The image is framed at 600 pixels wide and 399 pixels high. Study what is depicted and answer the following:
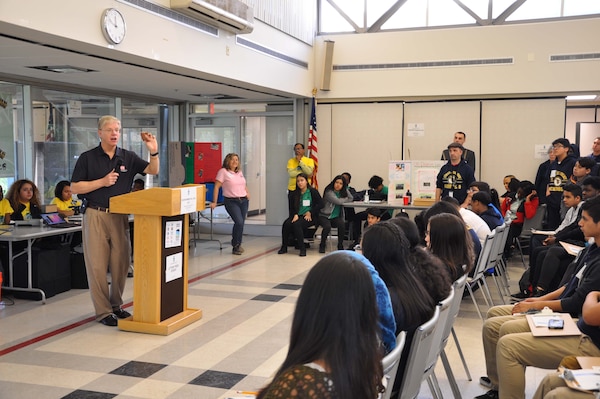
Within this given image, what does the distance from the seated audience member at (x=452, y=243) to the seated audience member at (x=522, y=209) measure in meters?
4.97

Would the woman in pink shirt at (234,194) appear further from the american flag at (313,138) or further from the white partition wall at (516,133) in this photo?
the white partition wall at (516,133)

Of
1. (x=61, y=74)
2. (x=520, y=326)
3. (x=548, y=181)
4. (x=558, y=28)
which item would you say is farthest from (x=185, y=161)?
(x=520, y=326)

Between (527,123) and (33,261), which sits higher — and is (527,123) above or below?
above

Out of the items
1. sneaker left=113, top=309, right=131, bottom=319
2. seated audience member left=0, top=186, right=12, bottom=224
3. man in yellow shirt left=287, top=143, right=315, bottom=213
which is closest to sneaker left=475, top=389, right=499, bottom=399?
sneaker left=113, top=309, right=131, bottom=319

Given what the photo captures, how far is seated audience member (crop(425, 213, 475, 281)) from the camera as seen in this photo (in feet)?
12.2

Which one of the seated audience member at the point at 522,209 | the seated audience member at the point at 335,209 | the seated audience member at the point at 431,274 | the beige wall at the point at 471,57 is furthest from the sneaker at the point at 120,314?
the beige wall at the point at 471,57

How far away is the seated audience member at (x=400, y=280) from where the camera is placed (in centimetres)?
259

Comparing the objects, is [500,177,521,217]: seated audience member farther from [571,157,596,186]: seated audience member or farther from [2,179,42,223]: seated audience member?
[2,179,42,223]: seated audience member

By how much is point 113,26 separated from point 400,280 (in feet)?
13.8

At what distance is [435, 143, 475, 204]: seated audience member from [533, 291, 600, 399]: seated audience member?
4700 millimetres

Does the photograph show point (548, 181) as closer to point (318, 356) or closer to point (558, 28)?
point (558, 28)

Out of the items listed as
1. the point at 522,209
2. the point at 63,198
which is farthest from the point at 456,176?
the point at 63,198

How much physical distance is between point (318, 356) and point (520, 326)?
7.48 ft

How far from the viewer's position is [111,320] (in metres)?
5.27
